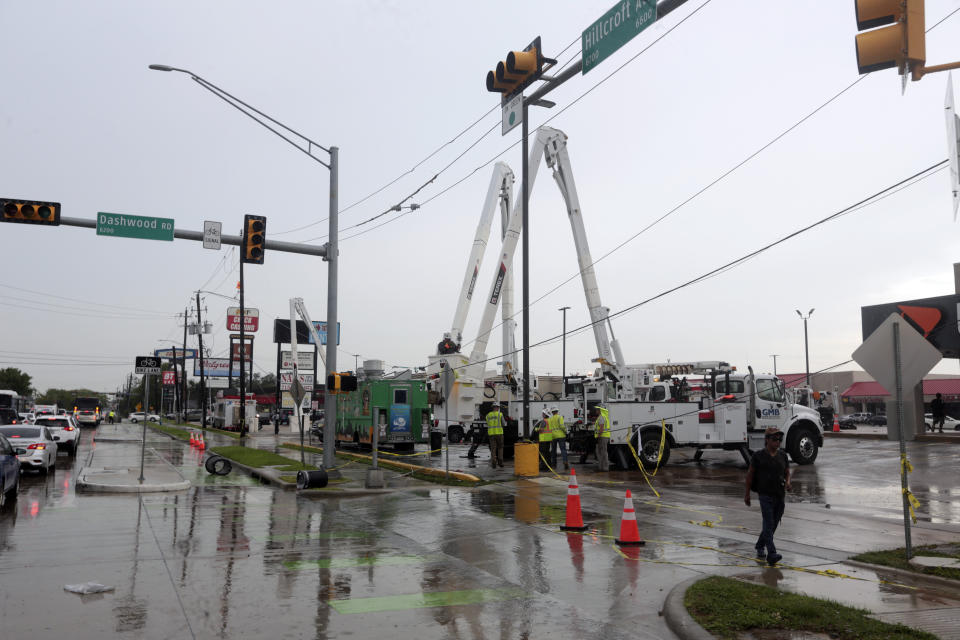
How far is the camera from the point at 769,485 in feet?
29.1

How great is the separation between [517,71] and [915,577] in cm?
941

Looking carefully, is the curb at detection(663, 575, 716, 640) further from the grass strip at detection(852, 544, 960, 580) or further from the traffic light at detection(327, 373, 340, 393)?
the traffic light at detection(327, 373, 340, 393)

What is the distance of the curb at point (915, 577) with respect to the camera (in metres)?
7.55

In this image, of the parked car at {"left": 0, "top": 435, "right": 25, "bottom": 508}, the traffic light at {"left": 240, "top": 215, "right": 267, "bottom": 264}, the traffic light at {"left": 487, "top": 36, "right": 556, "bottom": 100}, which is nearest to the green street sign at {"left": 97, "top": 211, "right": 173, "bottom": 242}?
the traffic light at {"left": 240, "top": 215, "right": 267, "bottom": 264}

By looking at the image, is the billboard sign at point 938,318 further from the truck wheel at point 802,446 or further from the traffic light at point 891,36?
the traffic light at point 891,36

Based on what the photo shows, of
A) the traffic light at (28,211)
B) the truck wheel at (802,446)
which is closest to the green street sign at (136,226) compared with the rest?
the traffic light at (28,211)

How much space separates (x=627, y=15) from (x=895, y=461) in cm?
1903

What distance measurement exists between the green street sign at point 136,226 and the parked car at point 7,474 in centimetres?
574

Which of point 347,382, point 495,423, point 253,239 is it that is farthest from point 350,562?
point 495,423

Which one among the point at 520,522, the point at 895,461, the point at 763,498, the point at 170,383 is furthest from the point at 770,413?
the point at 170,383

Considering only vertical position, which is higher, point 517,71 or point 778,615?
point 517,71

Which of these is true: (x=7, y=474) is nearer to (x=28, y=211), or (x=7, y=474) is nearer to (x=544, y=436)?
(x=28, y=211)

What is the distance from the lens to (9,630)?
6.12m

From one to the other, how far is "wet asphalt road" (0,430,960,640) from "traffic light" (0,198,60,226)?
235 inches
